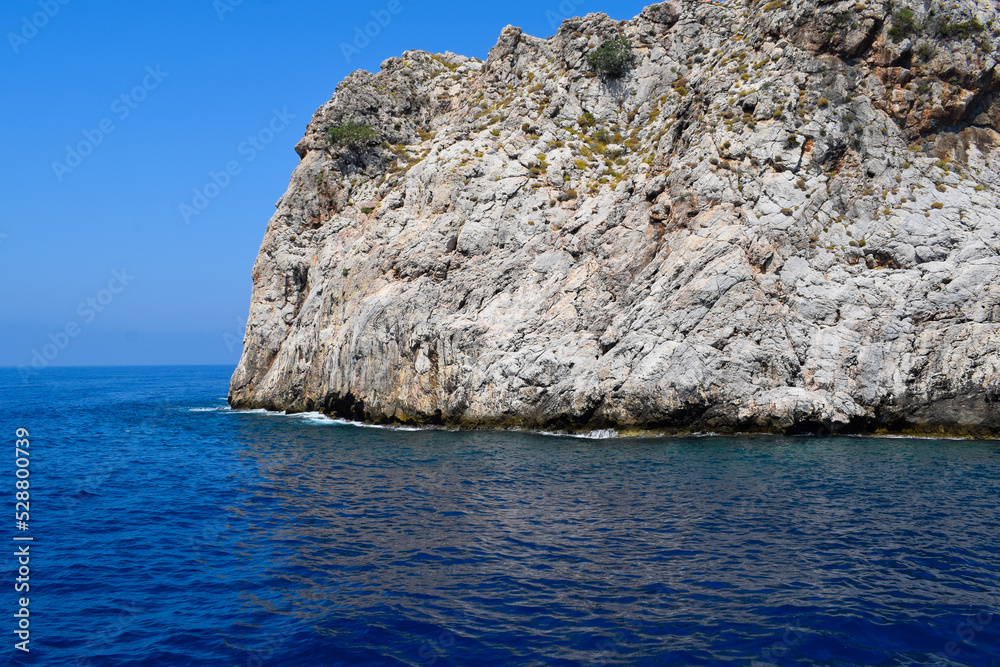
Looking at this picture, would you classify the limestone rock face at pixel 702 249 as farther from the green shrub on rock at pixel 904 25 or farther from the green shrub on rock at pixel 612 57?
the green shrub on rock at pixel 612 57

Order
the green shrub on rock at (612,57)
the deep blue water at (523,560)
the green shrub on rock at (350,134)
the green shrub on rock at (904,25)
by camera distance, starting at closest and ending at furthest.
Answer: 1. the deep blue water at (523,560)
2. the green shrub on rock at (904,25)
3. the green shrub on rock at (612,57)
4. the green shrub on rock at (350,134)

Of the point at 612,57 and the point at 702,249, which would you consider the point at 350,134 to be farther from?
the point at 702,249

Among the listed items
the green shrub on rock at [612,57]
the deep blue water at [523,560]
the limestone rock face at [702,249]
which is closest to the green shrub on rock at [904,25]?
the limestone rock face at [702,249]

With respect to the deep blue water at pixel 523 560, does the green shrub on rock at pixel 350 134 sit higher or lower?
higher

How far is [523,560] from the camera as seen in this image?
17516 millimetres

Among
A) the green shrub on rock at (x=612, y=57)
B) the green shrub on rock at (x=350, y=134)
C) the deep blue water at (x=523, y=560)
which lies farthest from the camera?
the green shrub on rock at (x=350, y=134)

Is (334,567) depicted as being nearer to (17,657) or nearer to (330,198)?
(17,657)

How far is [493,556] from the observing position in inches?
706

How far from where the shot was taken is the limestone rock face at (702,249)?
39906 mm

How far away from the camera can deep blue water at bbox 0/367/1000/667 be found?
500 inches

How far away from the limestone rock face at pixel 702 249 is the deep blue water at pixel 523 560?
757 centimetres

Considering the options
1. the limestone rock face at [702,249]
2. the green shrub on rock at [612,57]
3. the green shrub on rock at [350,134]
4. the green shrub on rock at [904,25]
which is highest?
the green shrub on rock at [612,57]

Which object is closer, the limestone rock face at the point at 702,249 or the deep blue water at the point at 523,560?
the deep blue water at the point at 523,560

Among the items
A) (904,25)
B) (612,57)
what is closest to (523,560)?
(904,25)
